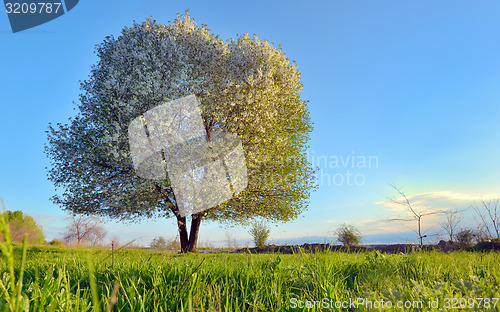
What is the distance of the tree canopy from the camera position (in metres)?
13.9

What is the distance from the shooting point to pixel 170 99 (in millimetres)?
13773

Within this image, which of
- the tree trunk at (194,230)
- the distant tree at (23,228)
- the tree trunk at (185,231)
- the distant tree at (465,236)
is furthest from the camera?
the distant tree at (23,228)

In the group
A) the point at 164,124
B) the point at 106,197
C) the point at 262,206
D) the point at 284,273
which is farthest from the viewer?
the point at 262,206

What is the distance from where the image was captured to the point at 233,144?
15594mm

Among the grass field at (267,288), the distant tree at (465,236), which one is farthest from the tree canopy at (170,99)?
the grass field at (267,288)

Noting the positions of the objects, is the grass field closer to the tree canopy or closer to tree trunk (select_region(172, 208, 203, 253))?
the tree canopy

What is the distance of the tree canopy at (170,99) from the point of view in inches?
547

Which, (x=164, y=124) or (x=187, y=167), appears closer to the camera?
(x=164, y=124)

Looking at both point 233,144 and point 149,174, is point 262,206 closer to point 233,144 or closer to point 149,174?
point 233,144

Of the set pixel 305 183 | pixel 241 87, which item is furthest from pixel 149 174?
pixel 305 183

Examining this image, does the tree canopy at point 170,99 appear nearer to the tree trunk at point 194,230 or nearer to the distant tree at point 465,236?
the tree trunk at point 194,230

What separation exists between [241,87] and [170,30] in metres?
4.59

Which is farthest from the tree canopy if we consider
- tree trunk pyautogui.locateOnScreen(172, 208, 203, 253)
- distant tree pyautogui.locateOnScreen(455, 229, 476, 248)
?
distant tree pyautogui.locateOnScreen(455, 229, 476, 248)

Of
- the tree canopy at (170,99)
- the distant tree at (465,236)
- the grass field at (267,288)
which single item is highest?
the tree canopy at (170,99)
